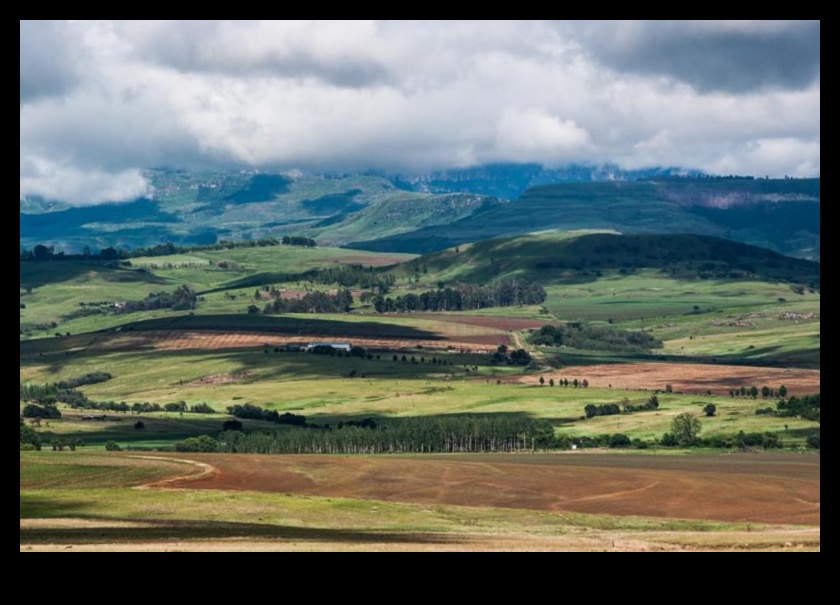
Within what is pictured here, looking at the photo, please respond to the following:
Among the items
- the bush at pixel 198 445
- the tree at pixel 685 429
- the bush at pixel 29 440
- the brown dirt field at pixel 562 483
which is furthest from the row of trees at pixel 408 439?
the brown dirt field at pixel 562 483

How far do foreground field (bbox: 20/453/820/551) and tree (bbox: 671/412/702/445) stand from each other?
2838cm

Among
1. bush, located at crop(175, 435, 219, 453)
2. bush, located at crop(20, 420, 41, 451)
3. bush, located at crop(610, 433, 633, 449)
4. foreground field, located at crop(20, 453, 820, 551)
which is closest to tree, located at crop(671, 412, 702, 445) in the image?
bush, located at crop(610, 433, 633, 449)

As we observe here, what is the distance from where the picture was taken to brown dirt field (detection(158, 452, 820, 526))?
10212cm

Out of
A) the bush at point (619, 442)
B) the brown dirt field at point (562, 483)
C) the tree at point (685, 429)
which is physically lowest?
the bush at point (619, 442)

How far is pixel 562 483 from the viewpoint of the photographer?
118 m

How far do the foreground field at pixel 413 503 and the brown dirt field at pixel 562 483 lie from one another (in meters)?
0.20

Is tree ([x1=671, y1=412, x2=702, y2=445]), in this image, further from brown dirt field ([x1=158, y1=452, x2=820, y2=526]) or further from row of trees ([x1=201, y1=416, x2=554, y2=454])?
brown dirt field ([x1=158, y1=452, x2=820, y2=526])

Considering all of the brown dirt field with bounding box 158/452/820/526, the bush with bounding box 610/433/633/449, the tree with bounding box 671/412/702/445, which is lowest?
the bush with bounding box 610/433/633/449

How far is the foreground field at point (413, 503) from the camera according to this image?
6906cm

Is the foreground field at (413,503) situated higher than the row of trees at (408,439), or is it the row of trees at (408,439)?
the foreground field at (413,503)

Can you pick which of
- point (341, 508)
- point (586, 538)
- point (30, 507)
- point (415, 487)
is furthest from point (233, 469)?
point (586, 538)

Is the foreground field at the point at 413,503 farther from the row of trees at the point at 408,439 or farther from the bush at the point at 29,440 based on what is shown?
the row of trees at the point at 408,439
